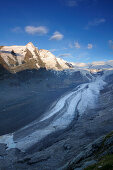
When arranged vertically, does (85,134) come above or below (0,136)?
below

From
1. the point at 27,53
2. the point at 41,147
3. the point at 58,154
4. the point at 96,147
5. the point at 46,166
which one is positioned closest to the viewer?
the point at 96,147

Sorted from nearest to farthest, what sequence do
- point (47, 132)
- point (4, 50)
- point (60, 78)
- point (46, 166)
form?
point (46, 166) < point (47, 132) < point (4, 50) < point (60, 78)

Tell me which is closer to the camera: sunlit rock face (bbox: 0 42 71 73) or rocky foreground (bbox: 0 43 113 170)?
rocky foreground (bbox: 0 43 113 170)

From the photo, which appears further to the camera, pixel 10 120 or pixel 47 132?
pixel 10 120

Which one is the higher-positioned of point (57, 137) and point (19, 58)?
point (19, 58)

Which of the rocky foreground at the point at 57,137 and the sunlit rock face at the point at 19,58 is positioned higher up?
the sunlit rock face at the point at 19,58

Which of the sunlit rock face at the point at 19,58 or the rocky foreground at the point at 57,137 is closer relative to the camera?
the rocky foreground at the point at 57,137

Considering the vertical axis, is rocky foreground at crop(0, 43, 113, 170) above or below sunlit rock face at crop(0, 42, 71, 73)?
below

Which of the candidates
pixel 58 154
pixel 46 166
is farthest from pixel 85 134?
pixel 46 166

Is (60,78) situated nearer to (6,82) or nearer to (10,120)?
(6,82)

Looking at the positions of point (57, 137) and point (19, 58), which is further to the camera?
point (19, 58)

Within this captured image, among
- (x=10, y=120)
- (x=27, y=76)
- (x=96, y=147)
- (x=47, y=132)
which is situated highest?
(x=27, y=76)
